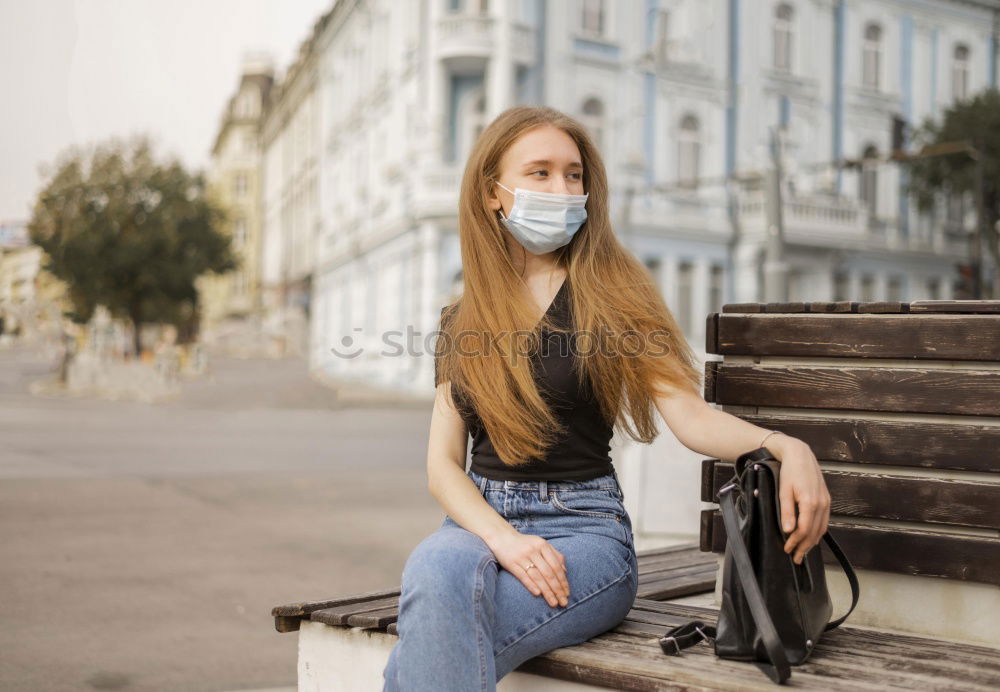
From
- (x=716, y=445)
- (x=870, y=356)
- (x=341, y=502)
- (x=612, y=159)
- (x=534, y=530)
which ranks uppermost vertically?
(x=612, y=159)

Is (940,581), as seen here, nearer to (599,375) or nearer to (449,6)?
(599,375)

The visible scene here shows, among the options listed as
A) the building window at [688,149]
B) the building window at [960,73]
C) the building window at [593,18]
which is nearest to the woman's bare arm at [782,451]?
the building window at [593,18]

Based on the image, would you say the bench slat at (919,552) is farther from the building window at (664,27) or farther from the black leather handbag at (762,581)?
the building window at (664,27)

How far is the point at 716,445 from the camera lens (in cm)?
292

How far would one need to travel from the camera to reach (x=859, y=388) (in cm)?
316

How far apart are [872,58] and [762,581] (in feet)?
120

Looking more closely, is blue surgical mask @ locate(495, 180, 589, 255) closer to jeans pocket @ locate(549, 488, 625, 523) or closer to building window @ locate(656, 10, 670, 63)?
jeans pocket @ locate(549, 488, 625, 523)

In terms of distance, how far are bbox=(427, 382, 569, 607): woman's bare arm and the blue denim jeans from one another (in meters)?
0.03

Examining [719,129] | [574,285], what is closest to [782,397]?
[574,285]

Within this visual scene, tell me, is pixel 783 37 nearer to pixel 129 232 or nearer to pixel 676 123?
pixel 676 123

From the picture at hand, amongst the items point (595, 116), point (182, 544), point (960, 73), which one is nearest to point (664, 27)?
point (595, 116)

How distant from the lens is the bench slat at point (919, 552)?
3016 mm

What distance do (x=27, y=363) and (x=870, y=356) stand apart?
33.0 metres

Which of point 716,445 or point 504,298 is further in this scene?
point 504,298
